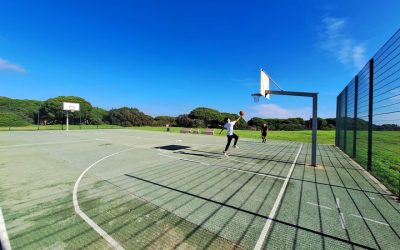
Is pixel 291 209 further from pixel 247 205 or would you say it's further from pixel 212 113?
pixel 212 113

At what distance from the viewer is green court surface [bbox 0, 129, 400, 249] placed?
10.6ft

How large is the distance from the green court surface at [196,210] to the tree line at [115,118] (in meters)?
37.3

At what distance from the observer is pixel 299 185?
19.7 feet

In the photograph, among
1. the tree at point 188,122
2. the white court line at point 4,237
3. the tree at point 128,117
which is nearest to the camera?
the white court line at point 4,237

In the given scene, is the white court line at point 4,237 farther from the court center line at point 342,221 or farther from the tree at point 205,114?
the tree at point 205,114

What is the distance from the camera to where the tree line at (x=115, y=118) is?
Answer: 43.8 meters

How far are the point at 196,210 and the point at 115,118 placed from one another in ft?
173

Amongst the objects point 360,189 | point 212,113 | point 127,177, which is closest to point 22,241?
point 127,177

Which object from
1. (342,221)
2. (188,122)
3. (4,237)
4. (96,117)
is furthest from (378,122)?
(96,117)

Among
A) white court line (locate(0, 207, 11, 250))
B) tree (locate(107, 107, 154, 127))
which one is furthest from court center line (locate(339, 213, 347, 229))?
tree (locate(107, 107, 154, 127))

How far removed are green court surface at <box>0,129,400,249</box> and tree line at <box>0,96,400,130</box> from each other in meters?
37.3

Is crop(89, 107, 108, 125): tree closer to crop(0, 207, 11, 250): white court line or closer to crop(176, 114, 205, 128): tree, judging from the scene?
crop(176, 114, 205, 128): tree

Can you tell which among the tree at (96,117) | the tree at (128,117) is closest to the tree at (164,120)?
the tree at (128,117)

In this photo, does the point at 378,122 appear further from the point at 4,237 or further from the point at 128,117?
the point at 128,117
